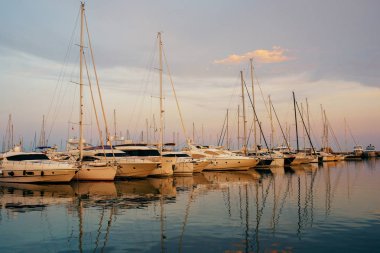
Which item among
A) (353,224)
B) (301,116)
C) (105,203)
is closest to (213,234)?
(353,224)

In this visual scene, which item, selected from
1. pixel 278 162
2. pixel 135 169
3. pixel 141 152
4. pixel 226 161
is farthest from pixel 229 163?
pixel 135 169

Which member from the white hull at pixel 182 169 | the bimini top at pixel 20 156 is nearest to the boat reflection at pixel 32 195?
the bimini top at pixel 20 156

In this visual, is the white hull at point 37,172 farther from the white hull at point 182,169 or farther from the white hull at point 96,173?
the white hull at point 182,169

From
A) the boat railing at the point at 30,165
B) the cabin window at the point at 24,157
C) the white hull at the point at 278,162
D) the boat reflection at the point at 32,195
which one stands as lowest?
the boat reflection at the point at 32,195

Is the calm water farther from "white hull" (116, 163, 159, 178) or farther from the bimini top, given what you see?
"white hull" (116, 163, 159, 178)

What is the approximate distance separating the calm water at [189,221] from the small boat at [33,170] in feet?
12.8

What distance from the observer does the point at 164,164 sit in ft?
119

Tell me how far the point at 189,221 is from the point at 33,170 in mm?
18763

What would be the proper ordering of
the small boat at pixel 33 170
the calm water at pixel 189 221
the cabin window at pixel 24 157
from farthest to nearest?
the cabin window at pixel 24 157 → the small boat at pixel 33 170 → the calm water at pixel 189 221

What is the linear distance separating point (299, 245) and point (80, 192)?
55.6ft

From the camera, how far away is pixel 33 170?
2886 cm

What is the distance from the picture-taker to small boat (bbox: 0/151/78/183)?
94.3 ft

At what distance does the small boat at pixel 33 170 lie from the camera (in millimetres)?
28750

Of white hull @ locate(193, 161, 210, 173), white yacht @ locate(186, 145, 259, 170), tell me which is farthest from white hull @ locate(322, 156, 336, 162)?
white hull @ locate(193, 161, 210, 173)
